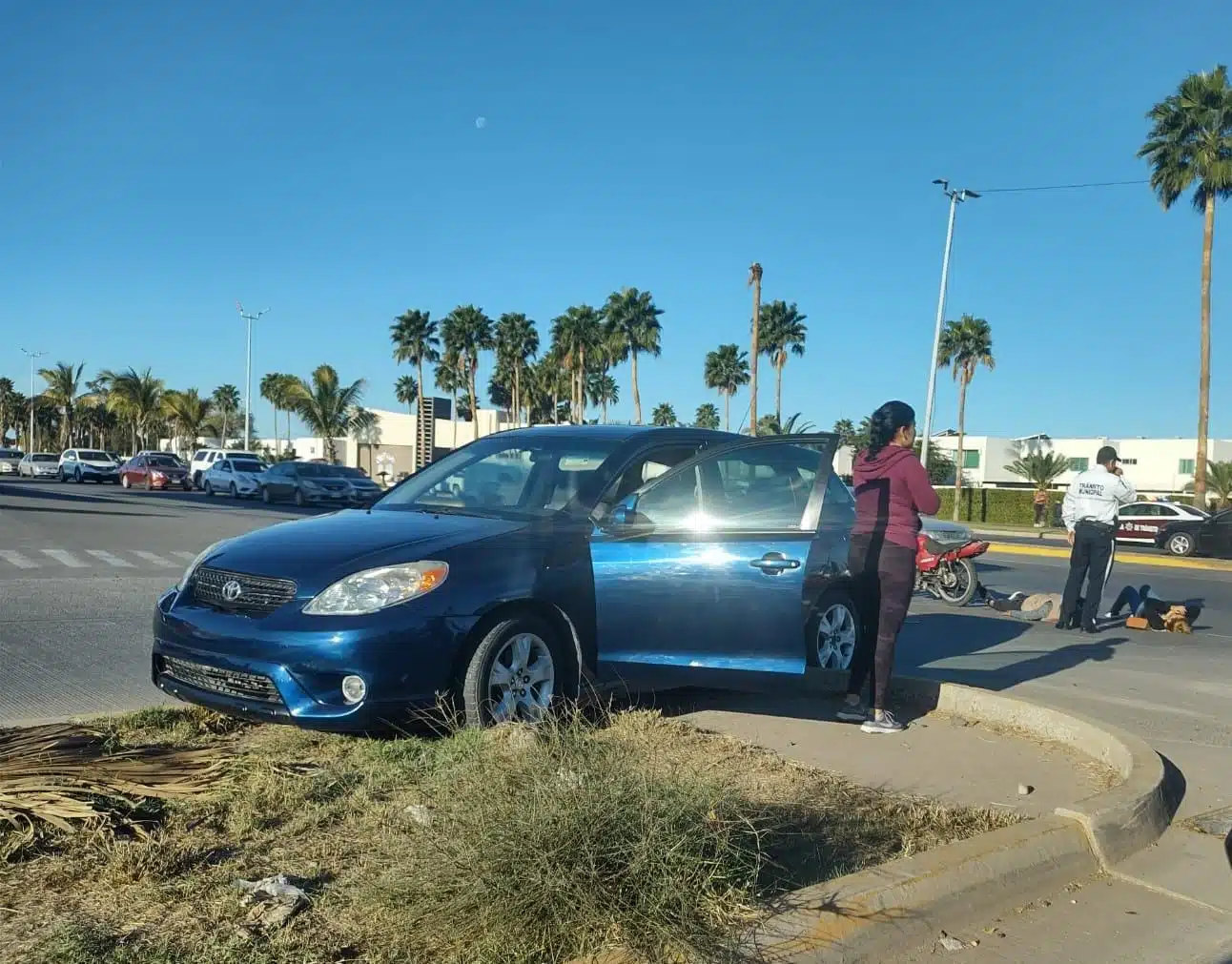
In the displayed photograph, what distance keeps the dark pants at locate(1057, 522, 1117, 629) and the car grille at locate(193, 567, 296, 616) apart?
8580mm

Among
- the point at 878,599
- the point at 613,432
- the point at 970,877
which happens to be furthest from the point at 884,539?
the point at 970,877

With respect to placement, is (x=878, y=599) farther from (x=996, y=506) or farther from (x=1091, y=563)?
(x=996, y=506)

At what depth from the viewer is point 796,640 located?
19.5 feet

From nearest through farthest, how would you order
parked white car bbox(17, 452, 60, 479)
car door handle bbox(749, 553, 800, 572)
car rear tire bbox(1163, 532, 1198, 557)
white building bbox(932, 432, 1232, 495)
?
car door handle bbox(749, 553, 800, 572)
car rear tire bbox(1163, 532, 1198, 557)
parked white car bbox(17, 452, 60, 479)
white building bbox(932, 432, 1232, 495)

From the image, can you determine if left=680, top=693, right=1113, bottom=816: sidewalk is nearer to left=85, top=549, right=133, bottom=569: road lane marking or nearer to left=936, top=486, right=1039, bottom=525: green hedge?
left=85, top=549, right=133, bottom=569: road lane marking

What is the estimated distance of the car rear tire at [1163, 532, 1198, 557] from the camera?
92.5 ft

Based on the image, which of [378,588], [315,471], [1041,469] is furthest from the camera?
[1041,469]

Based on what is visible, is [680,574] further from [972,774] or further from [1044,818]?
[1044,818]

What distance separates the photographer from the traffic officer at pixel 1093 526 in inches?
431

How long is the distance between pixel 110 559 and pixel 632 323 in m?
46.3

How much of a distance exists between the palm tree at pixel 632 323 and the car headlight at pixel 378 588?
181 feet

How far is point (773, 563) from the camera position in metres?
5.91

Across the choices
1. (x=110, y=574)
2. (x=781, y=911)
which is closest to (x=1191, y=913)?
(x=781, y=911)

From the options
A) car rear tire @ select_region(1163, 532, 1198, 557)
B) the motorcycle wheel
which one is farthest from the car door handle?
car rear tire @ select_region(1163, 532, 1198, 557)
